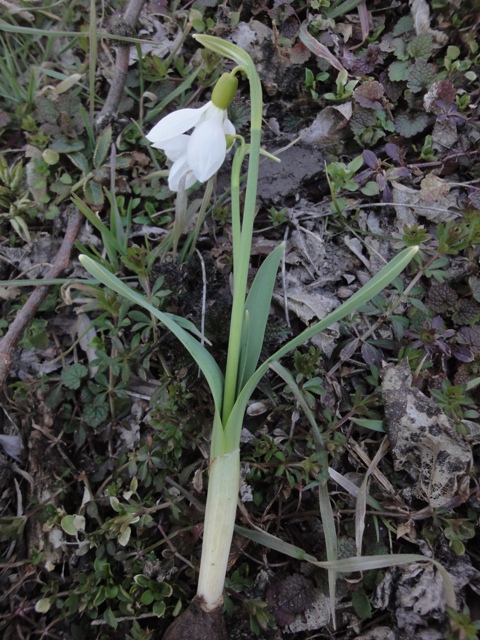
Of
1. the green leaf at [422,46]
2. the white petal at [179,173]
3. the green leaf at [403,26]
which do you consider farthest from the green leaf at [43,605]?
the green leaf at [403,26]

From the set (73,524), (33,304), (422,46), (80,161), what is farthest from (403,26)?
(73,524)

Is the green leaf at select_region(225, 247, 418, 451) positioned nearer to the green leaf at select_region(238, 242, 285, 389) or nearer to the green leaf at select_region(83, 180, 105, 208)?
the green leaf at select_region(238, 242, 285, 389)

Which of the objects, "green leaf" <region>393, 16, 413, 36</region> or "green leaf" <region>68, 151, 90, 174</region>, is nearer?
"green leaf" <region>68, 151, 90, 174</region>

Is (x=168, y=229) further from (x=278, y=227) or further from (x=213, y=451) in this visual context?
(x=213, y=451)

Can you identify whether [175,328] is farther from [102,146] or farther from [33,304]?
[102,146]

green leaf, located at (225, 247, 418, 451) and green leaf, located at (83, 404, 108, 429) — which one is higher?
green leaf, located at (225, 247, 418, 451)

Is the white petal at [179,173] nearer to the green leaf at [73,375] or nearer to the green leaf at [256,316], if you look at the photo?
the green leaf at [256,316]

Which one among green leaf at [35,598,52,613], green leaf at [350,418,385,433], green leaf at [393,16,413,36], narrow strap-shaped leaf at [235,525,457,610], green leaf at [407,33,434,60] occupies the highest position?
green leaf at [393,16,413,36]

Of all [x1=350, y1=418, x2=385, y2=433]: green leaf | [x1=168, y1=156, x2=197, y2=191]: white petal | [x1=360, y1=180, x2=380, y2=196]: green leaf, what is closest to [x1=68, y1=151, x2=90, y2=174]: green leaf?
[x1=168, y1=156, x2=197, y2=191]: white petal
